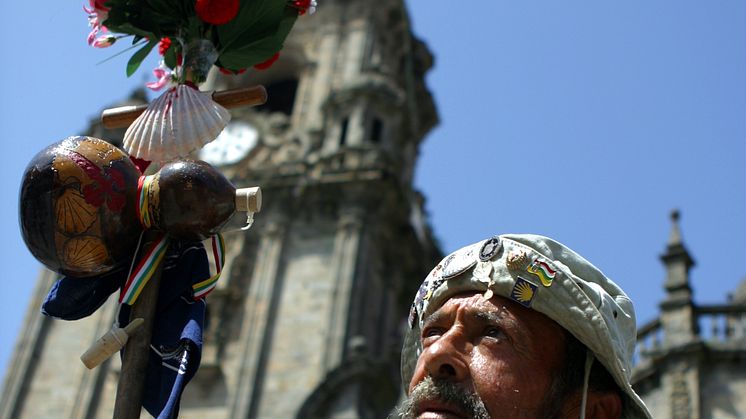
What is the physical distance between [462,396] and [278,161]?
1000 inches

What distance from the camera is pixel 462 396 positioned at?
11.5 feet

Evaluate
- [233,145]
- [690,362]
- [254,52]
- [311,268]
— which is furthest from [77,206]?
[233,145]

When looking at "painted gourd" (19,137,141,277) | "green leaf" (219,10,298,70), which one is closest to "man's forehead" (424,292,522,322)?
"painted gourd" (19,137,141,277)

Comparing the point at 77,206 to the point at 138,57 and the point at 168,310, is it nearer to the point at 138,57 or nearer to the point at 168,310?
the point at 168,310

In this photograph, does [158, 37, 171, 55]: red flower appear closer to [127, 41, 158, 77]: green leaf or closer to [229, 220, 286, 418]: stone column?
[127, 41, 158, 77]: green leaf

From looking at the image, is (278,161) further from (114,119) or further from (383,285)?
(114,119)

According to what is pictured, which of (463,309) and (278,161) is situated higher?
(463,309)

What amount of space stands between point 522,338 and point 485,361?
0.56 ft

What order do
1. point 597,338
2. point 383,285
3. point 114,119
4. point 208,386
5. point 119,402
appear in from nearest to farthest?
1. point 119,402
2. point 597,338
3. point 114,119
4. point 208,386
5. point 383,285

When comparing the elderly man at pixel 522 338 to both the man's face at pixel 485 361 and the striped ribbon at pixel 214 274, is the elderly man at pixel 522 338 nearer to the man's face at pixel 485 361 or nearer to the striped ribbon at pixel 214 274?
the man's face at pixel 485 361

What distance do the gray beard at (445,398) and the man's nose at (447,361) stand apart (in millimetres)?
31

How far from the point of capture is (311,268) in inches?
1010

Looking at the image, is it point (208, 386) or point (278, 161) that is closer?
point (208, 386)

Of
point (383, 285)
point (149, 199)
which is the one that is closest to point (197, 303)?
point (149, 199)
